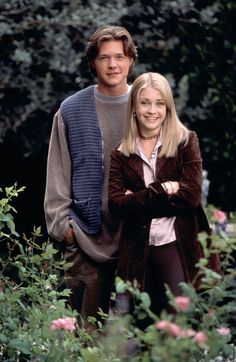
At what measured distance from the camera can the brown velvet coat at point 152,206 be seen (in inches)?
191

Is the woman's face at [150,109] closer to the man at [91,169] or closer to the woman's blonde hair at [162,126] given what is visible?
the woman's blonde hair at [162,126]

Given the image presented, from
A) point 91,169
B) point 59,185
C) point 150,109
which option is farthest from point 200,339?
point 59,185

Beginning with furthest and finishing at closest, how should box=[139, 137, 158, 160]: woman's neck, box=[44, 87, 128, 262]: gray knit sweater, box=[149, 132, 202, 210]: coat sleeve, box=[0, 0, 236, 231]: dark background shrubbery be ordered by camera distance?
1. box=[0, 0, 236, 231]: dark background shrubbery
2. box=[44, 87, 128, 262]: gray knit sweater
3. box=[139, 137, 158, 160]: woman's neck
4. box=[149, 132, 202, 210]: coat sleeve

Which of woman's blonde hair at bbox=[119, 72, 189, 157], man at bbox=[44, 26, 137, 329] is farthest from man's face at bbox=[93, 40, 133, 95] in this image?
woman's blonde hair at bbox=[119, 72, 189, 157]

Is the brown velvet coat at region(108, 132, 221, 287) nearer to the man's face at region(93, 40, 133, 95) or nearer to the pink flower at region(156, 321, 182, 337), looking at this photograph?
the man's face at region(93, 40, 133, 95)

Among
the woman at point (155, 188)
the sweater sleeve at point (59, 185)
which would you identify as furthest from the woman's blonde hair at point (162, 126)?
the sweater sleeve at point (59, 185)

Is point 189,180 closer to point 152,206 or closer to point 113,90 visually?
point 152,206

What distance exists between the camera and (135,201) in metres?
4.84

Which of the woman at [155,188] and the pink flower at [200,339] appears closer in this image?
the pink flower at [200,339]

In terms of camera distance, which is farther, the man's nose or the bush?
the man's nose

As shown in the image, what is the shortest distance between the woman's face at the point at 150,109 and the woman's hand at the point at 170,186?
9.0 inches

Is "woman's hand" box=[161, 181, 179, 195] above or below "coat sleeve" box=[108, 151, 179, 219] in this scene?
above

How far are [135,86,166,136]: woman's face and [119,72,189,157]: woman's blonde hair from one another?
16 mm

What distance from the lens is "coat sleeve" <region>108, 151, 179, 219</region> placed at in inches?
190
